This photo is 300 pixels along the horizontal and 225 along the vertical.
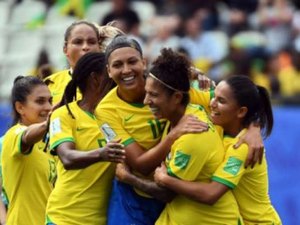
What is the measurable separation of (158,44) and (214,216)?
9.10m

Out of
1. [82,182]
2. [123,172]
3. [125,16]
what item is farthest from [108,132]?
[125,16]

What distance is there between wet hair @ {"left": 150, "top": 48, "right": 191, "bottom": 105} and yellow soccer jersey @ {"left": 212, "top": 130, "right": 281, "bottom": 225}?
1.54 ft

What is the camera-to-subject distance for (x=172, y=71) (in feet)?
27.3

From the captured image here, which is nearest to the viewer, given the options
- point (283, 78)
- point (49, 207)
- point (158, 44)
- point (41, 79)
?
point (49, 207)

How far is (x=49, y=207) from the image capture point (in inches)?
349

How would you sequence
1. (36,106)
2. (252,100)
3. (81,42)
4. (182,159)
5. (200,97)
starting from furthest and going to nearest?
1. (81,42)
2. (36,106)
3. (200,97)
4. (252,100)
5. (182,159)

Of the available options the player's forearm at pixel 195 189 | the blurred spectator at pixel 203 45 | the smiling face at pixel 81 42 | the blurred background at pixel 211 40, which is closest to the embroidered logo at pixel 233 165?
the player's forearm at pixel 195 189

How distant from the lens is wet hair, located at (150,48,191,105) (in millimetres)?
8305

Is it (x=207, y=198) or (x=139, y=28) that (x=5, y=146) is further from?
(x=139, y=28)

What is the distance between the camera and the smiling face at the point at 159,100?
8.30 meters

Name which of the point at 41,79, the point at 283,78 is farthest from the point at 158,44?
the point at 41,79

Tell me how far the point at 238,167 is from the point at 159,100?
0.65 meters

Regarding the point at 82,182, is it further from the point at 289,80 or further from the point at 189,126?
the point at 289,80

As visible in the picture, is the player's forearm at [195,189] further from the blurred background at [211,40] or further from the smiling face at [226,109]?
the blurred background at [211,40]
